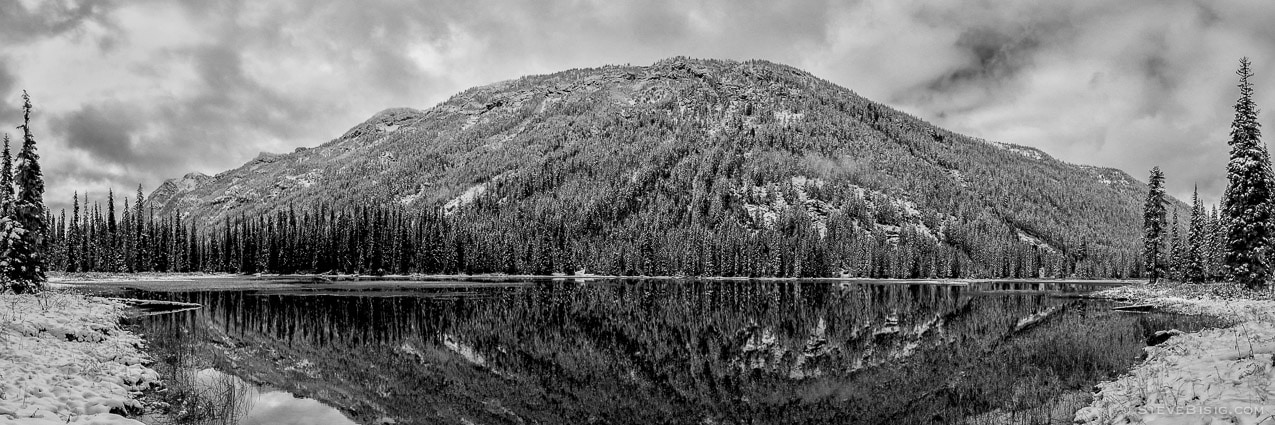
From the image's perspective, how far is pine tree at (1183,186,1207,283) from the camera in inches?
3246

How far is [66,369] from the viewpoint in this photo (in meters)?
18.0

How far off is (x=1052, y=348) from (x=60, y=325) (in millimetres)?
41482

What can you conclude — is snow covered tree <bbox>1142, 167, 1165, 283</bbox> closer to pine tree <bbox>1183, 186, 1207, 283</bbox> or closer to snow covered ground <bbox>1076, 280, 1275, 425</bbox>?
pine tree <bbox>1183, 186, 1207, 283</bbox>

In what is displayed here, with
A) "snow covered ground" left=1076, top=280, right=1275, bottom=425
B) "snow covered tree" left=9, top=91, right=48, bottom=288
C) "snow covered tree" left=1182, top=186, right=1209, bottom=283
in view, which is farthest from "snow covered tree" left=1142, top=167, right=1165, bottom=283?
Answer: "snow covered tree" left=9, top=91, right=48, bottom=288

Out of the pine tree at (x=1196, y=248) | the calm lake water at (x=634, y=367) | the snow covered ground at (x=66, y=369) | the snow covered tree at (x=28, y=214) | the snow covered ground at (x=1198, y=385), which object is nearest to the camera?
the snow covered ground at (x=1198, y=385)

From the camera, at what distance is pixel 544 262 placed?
170125 mm

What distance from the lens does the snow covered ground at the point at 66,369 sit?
13.5 meters

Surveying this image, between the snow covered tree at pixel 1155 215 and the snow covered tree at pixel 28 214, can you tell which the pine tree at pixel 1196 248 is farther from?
the snow covered tree at pixel 28 214

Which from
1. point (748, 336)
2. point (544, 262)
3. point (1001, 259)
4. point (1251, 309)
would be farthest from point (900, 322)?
point (1001, 259)

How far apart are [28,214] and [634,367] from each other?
4980 centimetres

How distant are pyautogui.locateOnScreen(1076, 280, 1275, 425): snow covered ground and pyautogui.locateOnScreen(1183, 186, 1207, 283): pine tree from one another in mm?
73803

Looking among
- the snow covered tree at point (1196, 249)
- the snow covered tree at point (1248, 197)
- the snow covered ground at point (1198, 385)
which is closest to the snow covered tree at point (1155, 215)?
the snow covered tree at point (1196, 249)

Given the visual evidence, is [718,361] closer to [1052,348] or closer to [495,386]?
[495,386]

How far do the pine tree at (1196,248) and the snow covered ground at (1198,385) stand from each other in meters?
73.8
